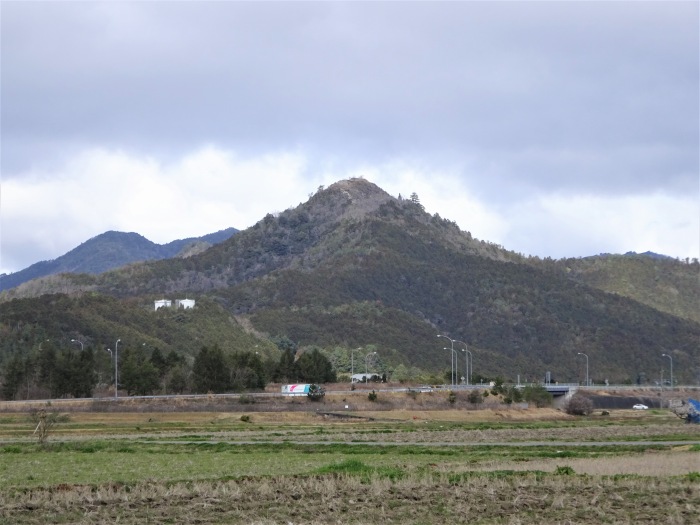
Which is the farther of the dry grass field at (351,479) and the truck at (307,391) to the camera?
the truck at (307,391)

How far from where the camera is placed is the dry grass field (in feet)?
89.8

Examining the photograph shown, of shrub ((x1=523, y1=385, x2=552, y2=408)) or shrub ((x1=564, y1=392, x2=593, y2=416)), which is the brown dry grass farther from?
shrub ((x1=523, y1=385, x2=552, y2=408))

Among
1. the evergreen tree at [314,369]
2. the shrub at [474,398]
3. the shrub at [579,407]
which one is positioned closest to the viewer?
the shrub at [474,398]

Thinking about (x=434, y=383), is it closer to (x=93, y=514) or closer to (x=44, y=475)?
(x=44, y=475)

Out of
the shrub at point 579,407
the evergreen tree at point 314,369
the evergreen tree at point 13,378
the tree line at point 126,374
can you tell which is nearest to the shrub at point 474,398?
the shrub at point 579,407

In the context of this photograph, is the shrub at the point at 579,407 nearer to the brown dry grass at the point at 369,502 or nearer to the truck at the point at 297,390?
the truck at the point at 297,390

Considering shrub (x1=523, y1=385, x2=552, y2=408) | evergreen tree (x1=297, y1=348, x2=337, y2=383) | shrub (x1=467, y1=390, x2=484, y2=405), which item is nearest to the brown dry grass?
shrub (x1=467, y1=390, x2=484, y2=405)

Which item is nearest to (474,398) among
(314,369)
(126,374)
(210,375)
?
(314,369)

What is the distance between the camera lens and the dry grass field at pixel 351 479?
89.8ft

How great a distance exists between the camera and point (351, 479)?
3338 centimetres

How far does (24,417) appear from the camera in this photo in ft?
300

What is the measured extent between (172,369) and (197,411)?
26884 mm

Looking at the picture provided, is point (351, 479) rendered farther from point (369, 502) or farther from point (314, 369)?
point (314, 369)

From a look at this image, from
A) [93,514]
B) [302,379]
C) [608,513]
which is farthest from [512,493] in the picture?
[302,379]
